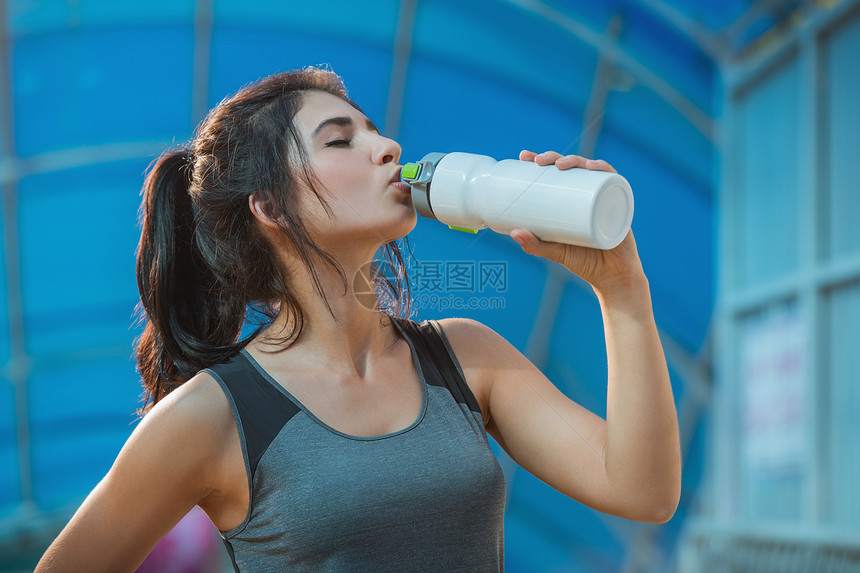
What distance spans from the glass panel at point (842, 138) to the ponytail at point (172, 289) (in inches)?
248

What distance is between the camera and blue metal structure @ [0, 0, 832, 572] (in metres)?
1.96

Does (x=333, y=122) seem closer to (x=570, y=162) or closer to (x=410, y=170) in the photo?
(x=410, y=170)

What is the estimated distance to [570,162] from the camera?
154 cm

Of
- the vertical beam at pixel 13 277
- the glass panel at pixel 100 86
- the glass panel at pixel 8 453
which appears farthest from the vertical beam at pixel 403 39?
the glass panel at pixel 8 453

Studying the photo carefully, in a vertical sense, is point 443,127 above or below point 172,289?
above

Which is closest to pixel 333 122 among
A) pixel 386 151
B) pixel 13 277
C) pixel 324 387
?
pixel 386 151

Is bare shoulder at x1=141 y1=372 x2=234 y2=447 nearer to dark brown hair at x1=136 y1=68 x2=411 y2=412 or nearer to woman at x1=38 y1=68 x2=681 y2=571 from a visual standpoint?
woman at x1=38 y1=68 x2=681 y2=571

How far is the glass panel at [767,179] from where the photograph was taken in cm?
792

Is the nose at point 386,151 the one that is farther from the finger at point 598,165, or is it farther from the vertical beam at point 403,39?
the vertical beam at point 403,39

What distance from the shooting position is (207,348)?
6.24 ft

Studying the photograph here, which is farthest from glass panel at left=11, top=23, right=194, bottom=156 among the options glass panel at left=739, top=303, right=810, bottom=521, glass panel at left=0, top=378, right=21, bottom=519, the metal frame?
glass panel at left=739, top=303, right=810, bottom=521

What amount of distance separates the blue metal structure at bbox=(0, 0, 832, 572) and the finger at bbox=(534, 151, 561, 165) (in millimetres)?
49

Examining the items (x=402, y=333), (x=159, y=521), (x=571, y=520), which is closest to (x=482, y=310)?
(x=402, y=333)

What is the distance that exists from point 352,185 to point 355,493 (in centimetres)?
59
